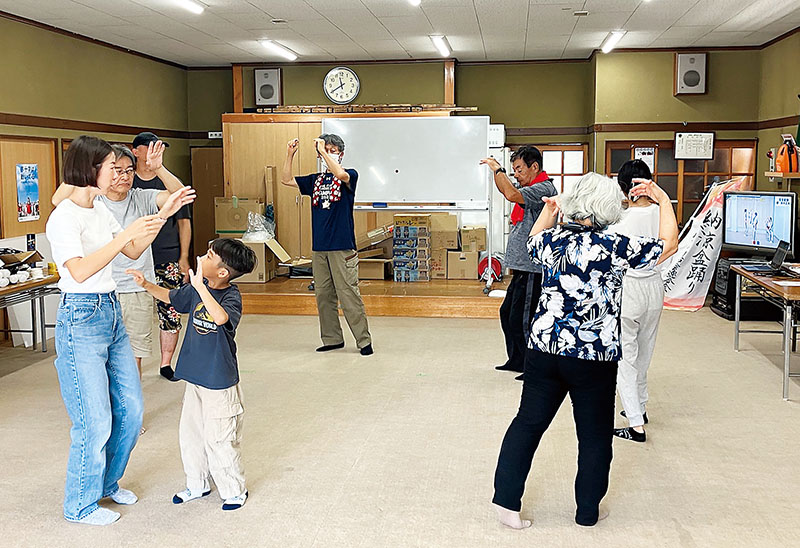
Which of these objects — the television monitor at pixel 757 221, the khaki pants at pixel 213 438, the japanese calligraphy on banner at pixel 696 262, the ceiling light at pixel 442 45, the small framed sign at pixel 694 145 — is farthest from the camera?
the small framed sign at pixel 694 145

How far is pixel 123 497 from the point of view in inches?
131

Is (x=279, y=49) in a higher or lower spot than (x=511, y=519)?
higher

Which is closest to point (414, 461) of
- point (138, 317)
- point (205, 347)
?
point (205, 347)

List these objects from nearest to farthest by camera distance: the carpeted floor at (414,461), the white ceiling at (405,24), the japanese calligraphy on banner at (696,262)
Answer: the carpeted floor at (414,461)
the white ceiling at (405,24)
the japanese calligraphy on banner at (696,262)

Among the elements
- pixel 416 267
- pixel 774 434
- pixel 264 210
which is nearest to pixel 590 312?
pixel 774 434

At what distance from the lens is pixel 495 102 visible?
1023 centimetres

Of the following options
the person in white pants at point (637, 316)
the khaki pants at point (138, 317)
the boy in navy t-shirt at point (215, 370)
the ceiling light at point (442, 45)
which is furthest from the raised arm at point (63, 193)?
the ceiling light at point (442, 45)

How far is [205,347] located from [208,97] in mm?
7992

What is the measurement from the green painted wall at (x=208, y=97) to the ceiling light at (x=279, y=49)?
3.96ft

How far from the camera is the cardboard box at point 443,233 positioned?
8906 millimetres

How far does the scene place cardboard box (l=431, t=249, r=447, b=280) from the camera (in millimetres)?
8922

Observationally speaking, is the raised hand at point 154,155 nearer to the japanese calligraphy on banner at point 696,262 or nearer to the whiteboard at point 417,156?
the whiteboard at point 417,156

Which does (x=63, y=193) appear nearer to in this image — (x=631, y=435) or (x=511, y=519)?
(x=511, y=519)

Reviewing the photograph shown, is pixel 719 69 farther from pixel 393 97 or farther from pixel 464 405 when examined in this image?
pixel 464 405
